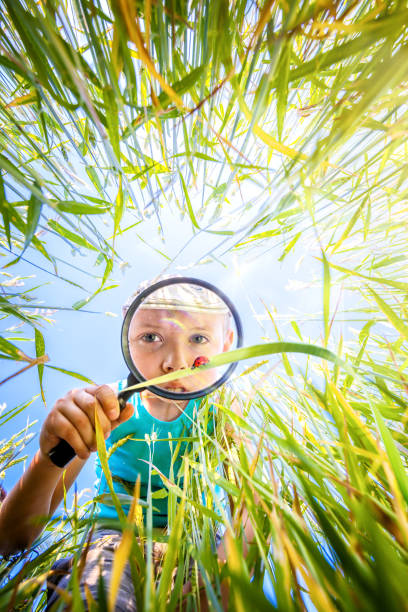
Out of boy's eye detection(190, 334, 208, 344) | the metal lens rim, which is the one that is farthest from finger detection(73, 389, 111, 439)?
boy's eye detection(190, 334, 208, 344)

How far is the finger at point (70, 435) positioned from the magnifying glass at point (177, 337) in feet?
0.05

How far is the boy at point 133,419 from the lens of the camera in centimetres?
66

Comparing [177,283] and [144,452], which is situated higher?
[177,283]

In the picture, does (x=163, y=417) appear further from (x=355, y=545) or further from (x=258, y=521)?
(x=355, y=545)

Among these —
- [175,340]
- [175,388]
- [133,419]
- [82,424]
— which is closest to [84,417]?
[82,424]

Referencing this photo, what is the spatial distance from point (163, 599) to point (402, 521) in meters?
0.34

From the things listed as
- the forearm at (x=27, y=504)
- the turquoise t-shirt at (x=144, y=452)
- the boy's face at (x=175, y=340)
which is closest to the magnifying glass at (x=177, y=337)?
the boy's face at (x=175, y=340)

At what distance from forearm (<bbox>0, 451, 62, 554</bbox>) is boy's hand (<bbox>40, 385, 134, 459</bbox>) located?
0.76 feet

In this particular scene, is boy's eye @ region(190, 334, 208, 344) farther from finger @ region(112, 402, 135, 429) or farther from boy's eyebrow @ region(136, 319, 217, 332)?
finger @ region(112, 402, 135, 429)

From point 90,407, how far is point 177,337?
0.53 meters

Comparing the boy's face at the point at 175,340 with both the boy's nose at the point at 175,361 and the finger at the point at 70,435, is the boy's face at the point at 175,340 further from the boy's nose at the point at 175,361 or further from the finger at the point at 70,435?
the finger at the point at 70,435

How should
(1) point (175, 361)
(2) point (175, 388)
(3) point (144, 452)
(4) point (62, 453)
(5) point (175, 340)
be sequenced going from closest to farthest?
(4) point (62, 453)
(2) point (175, 388)
(1) point (175, 361)
(5) point (175, 340)
(3) point (144, 452)

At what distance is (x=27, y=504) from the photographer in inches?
34.0

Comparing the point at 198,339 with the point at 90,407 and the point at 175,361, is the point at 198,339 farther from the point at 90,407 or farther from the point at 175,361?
the point at 90,407
